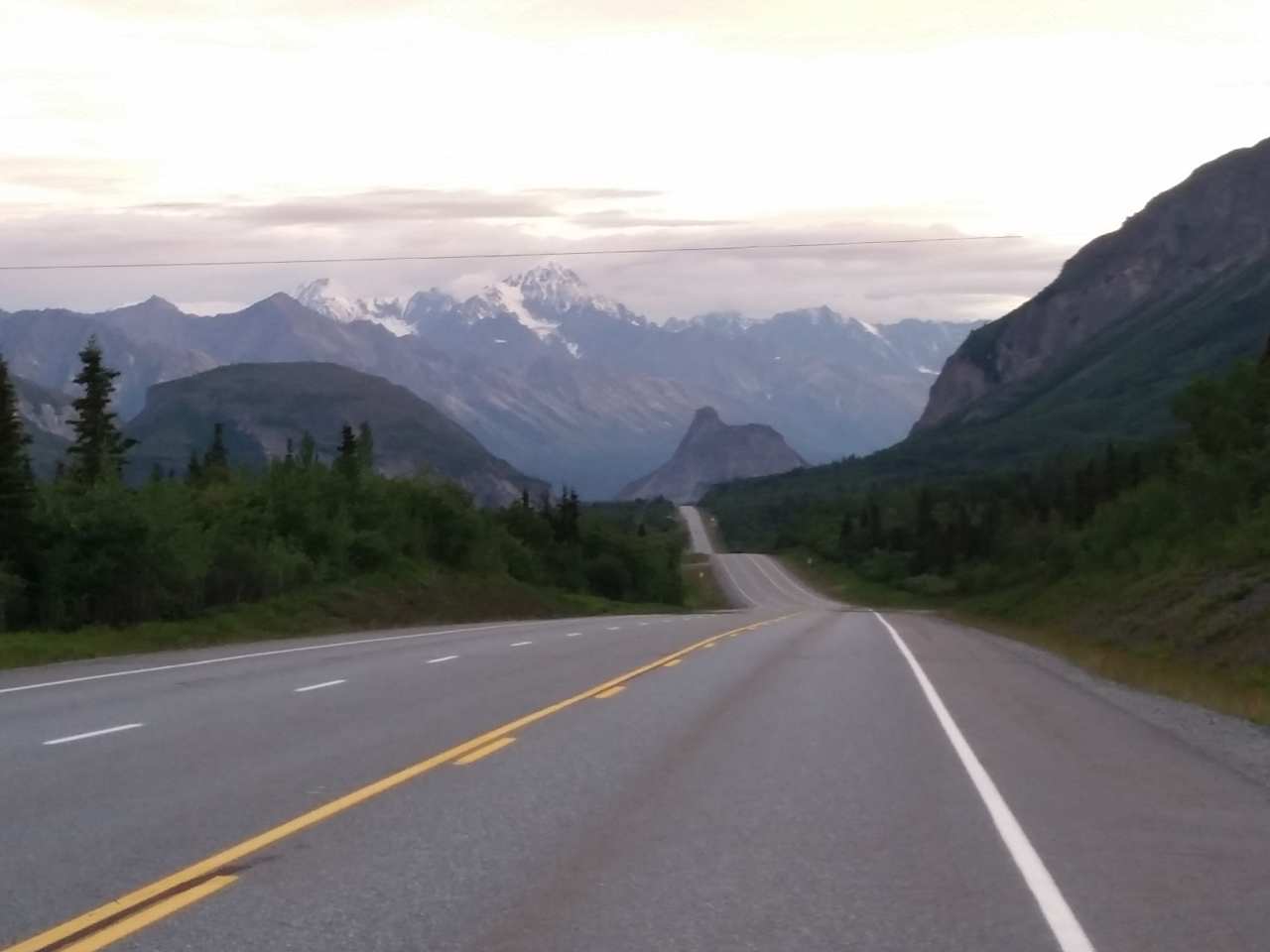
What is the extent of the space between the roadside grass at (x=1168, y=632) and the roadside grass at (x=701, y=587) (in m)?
40.9

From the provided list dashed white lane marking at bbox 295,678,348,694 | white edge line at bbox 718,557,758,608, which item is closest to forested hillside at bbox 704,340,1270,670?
white edge line at bbox 718,557,758,608

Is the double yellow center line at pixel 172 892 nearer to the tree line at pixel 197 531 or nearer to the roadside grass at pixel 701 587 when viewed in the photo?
the tree line at pixel 197 531

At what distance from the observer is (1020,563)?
90875mm

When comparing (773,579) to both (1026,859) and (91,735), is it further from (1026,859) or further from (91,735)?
(1026,859)

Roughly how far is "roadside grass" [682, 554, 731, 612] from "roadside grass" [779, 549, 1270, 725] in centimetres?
4089

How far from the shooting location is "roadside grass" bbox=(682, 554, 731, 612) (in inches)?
4132

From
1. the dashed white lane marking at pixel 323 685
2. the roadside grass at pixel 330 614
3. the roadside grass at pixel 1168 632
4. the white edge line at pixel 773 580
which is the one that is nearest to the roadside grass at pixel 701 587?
the white edge line at pixel 773 580

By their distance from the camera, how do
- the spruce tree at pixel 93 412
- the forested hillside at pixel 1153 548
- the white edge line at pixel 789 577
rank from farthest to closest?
the white edge line at pixel 789 577, the spruce tree at pixel 93 412, the forested hillside at pixel 1153 548

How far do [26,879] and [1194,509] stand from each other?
45577mm

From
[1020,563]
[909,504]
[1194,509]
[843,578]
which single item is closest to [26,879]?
[1194,509]

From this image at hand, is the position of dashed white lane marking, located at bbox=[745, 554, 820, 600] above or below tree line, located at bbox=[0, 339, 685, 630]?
above

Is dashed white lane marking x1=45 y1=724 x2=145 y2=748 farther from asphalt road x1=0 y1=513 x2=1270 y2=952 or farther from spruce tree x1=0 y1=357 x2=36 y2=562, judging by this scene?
spruce tree x1=0 y1=357 x2=36 y2=562

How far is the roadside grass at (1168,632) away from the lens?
77.7ft

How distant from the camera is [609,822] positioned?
1080cm
